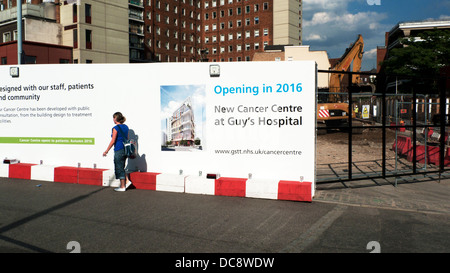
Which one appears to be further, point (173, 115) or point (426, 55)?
point (426, 55)

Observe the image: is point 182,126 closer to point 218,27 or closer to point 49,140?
point 49,140

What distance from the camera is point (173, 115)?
369 inches

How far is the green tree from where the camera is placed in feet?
152

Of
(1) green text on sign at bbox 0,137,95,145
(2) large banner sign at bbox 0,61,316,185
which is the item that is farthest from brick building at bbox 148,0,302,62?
(2) large banner sign at bbox 0,61,316,185

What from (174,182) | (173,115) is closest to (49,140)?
(173,115)

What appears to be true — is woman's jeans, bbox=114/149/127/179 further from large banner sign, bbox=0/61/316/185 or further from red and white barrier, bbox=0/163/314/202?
large banner sign, bbox=0/61/316/185

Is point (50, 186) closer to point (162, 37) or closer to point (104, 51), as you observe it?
point (104, 51)

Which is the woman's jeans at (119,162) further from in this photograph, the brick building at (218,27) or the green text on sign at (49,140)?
the brick building at (218,27)

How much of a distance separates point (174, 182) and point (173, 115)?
5.42ft

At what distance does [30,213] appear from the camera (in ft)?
22.3

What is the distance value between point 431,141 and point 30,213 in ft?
46.9

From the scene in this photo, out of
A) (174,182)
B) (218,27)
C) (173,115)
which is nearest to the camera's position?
(174,182)

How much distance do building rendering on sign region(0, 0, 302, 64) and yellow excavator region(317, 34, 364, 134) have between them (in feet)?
126

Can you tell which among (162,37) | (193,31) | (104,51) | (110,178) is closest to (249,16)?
(193,31)
